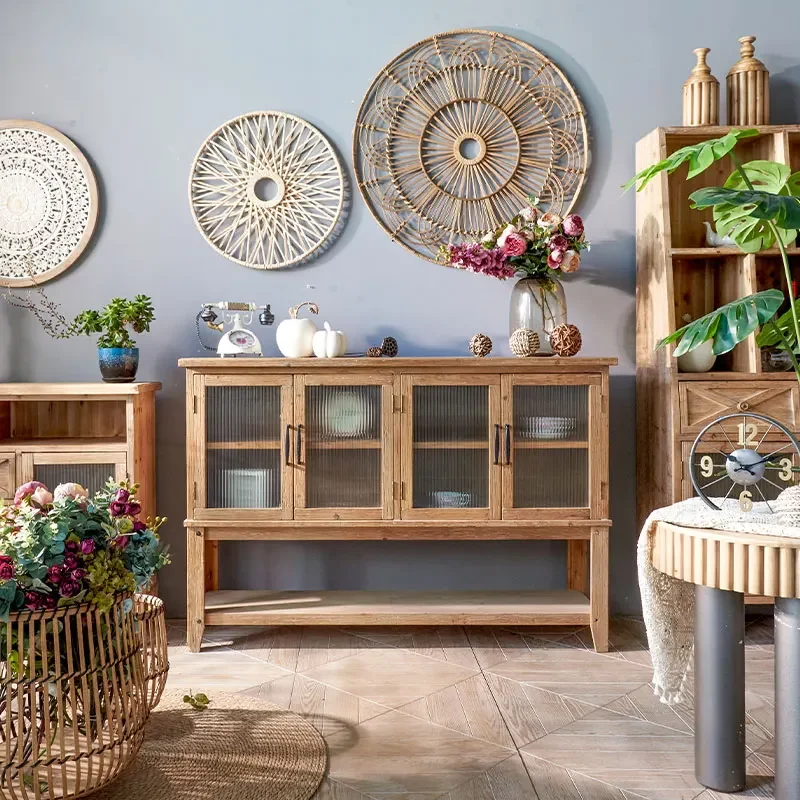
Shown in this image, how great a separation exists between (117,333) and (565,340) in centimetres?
173

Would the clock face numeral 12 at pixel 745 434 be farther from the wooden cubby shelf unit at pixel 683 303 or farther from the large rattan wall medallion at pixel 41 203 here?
Result: the large rattan wall medallion at pixel 41 203

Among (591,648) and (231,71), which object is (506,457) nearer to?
(591,648)

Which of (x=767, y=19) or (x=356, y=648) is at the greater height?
(x=767, y=19)

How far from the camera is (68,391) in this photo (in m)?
3.16

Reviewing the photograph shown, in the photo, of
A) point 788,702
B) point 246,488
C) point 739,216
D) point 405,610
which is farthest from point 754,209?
point 246,488

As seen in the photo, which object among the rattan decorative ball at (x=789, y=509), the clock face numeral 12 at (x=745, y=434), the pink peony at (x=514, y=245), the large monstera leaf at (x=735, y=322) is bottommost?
the rattan decorative ball at (x=789, y=509)

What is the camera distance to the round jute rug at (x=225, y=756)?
201 cm

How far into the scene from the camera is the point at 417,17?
3.51 metres

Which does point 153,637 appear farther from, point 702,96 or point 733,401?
point 702,96

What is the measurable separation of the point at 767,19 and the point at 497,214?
1.38 metres

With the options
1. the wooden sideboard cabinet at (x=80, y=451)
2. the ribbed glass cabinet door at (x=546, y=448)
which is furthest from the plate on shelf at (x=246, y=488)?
the ribbed glass cabinet door at (x=546, y=448)

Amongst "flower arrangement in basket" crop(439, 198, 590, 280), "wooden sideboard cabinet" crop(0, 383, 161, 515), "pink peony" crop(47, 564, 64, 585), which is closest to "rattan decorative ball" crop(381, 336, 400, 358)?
"flower arrangement in basket" crop(439, 198, 590, 280)

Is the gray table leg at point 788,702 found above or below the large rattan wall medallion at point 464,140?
below

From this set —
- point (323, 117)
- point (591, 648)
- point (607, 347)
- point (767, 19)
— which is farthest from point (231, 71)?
point (591, 648)
